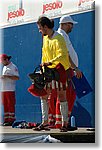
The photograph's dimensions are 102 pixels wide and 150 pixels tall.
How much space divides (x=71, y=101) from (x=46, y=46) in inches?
15.0

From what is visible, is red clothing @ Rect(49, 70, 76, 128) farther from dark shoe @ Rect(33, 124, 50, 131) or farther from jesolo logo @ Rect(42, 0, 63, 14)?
jesolo logo @ Rect(42, 0, 63, 14)

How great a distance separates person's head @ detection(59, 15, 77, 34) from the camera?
3262mm

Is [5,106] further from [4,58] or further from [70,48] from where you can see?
[70,48]

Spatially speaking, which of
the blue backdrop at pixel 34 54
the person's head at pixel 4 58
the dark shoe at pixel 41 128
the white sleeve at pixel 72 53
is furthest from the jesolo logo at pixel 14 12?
the dark shoe at pixel 41 128

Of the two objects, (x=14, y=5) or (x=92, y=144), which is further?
(x=14, y=5)

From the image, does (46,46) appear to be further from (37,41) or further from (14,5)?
(14,5)

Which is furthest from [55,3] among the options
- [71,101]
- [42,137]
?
[42,137]

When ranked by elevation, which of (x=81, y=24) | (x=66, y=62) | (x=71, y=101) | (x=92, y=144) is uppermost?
(x=81, y=24)

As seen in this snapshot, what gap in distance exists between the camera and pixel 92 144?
314 cm

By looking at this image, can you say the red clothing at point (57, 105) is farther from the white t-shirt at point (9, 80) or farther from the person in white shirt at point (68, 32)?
the white t-shirt at point (9, 80)

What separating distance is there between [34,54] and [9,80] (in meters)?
0.24

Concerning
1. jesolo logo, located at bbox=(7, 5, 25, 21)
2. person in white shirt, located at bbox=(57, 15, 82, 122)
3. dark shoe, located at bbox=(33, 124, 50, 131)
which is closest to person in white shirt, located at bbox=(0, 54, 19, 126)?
dark shoe, located at bbox=(33, 124, 50, 131)

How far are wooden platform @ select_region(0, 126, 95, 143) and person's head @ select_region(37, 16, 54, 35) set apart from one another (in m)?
0.63

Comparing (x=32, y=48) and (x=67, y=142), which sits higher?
(x=32, y=48)
